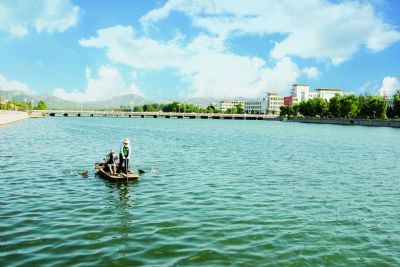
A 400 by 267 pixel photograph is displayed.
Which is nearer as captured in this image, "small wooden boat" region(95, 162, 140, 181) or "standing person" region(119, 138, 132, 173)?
"small wooden boat" region(95, 162, 140, 181)

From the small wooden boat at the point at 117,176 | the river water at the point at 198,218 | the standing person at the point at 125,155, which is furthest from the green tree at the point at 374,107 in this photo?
the small wooden boat at the point at 117,176

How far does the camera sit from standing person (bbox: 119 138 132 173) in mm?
27891

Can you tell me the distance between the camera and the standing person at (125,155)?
2789cm

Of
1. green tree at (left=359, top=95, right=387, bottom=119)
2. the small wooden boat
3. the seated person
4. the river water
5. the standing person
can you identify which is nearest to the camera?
the river water

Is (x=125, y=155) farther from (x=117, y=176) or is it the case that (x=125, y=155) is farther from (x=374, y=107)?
(x=374, y=107)

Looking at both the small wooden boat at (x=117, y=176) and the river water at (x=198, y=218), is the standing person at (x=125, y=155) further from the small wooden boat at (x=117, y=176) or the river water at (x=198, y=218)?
the river water at (x=198, y=218)

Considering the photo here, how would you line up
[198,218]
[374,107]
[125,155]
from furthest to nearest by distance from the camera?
1. [374,107]
2. [125,155]
3. [198,218]

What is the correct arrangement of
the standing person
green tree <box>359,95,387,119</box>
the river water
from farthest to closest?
1. green tree <box>359,95,387,119</box>
2. the standing person
3. the river water

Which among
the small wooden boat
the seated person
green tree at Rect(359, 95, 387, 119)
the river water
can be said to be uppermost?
green tree at Rect(359, 95, 387, 119)

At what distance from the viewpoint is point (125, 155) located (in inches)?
1118

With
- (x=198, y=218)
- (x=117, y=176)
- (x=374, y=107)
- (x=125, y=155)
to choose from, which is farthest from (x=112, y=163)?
(x=374, y=107)

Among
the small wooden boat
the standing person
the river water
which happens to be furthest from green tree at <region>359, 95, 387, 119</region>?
the small wooden boat

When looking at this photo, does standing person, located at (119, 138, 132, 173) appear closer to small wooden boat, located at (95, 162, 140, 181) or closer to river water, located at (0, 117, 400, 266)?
small wooden boat, located at (95, 162, 140, 181)

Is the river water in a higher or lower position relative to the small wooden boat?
lower
